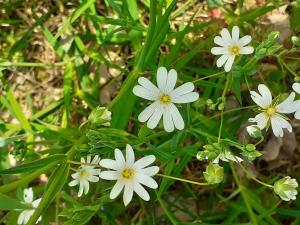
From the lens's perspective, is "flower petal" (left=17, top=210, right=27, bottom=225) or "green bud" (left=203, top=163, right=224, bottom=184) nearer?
"green bud" (left=203, top=163, right=224, bottom=184)

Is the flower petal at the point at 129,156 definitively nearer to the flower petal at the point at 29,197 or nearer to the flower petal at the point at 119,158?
the flower petal at the point at 119,158

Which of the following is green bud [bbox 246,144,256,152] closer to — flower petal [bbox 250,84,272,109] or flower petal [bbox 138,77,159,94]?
flower petal [bbox 250,84,272,109]

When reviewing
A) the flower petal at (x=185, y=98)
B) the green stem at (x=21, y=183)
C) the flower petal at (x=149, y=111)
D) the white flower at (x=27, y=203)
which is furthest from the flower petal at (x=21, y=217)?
the flower petal at (x=185, y=98)

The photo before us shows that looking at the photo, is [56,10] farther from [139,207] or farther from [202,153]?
[202,153]

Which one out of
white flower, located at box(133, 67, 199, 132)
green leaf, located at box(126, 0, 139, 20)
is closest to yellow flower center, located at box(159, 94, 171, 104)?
white flower, located at box(133, 67, 199, 132)

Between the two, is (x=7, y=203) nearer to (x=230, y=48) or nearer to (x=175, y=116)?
(x=175, y=116)

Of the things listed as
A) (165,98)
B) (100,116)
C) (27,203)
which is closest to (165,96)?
(165,98)

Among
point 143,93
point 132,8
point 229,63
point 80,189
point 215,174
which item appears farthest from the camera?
point 132,8

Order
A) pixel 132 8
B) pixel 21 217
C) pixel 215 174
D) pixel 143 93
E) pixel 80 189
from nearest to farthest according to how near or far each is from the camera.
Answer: pixel 215 174 < pixel 143 93 < pixel 80 189 < pixel 21 217 < pixel 132 8

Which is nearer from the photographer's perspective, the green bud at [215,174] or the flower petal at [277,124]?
the green bud at [215,174]
